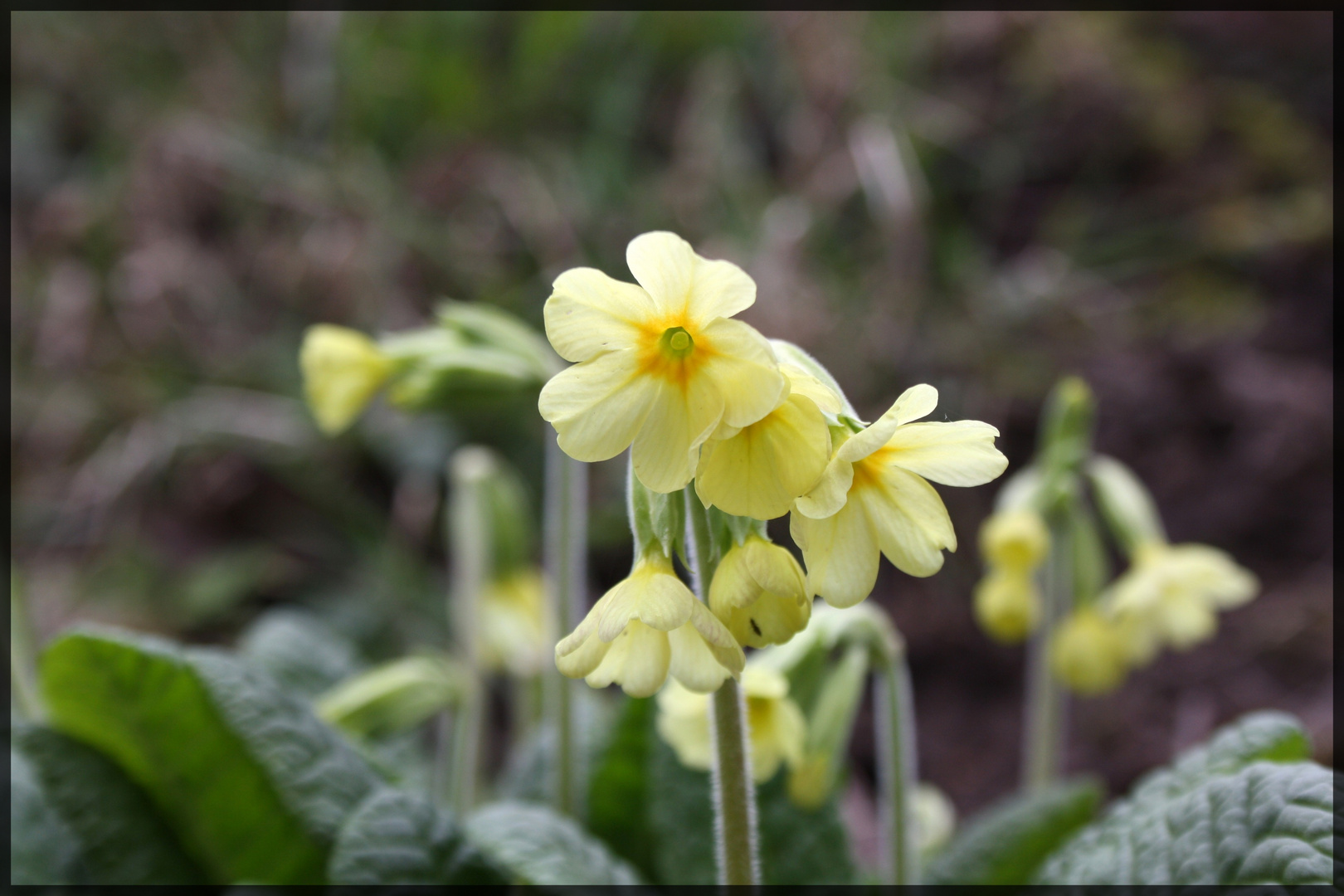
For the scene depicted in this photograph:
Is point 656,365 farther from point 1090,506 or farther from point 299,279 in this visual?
point 299,279

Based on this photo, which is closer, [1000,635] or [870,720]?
[1000,635]

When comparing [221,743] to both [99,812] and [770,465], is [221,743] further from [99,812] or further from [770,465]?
[770,465]

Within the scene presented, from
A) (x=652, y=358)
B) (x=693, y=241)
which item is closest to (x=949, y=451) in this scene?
(x=652, y=358)

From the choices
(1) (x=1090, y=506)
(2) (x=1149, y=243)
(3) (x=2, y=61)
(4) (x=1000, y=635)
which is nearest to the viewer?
(4) (x=1000, y=635)

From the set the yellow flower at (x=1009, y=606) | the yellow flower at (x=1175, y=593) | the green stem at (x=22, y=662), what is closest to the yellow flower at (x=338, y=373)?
the green stem at (x=22, y=662)

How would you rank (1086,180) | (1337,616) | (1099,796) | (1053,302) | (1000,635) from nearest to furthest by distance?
(1099,796) → (1000,635) → (1337,616) → (1053,302) → (1086,180)

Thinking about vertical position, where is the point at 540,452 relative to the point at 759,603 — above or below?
above

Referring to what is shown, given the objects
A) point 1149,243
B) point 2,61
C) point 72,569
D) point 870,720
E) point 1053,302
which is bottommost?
point 870,720

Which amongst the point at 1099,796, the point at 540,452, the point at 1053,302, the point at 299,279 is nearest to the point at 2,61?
the point at 299,279
